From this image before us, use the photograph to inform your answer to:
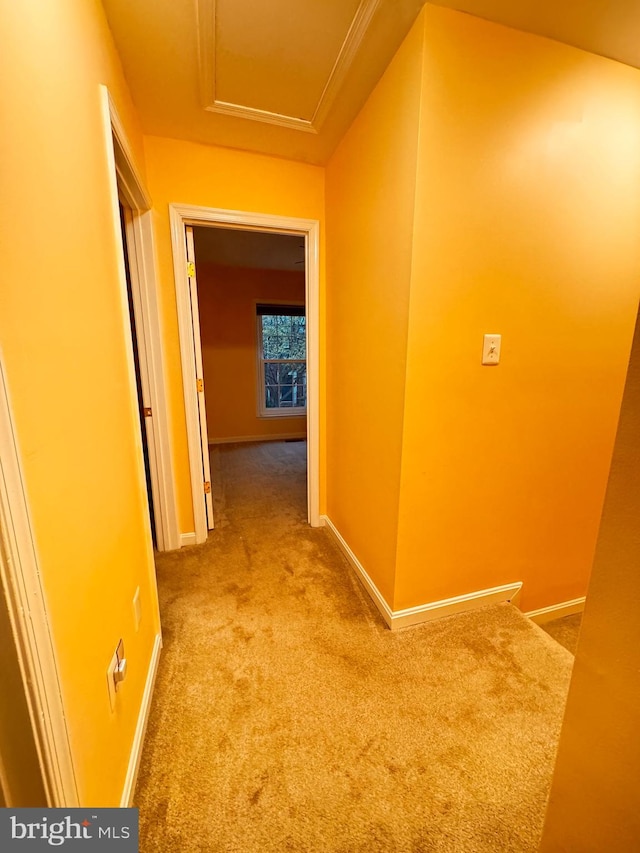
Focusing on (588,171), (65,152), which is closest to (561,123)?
(588,171)

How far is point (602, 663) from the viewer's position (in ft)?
1.67

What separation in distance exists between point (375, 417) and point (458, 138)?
115cm

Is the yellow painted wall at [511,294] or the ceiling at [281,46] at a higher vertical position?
the ceiling at [281,46]

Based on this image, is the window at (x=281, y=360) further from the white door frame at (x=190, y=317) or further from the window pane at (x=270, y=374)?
the white door frame at (x=190, y=317)

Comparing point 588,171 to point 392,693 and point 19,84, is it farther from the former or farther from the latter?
point 392,693

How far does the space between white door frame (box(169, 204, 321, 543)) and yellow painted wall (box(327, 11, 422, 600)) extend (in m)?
0.12

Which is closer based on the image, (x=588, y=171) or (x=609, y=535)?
(x=609, y=535)

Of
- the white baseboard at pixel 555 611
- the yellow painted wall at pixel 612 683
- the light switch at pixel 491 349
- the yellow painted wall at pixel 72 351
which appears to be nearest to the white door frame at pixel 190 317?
the yellow painted wall at pixel 72 351

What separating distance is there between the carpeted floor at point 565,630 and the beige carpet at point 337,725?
491mm

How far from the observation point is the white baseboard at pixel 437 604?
1.62m

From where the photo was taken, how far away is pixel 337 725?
1.19 m

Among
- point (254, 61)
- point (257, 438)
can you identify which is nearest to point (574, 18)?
point (254, 61)

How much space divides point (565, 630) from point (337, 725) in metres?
1.59

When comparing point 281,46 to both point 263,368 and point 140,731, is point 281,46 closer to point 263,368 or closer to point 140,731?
point 140,731
